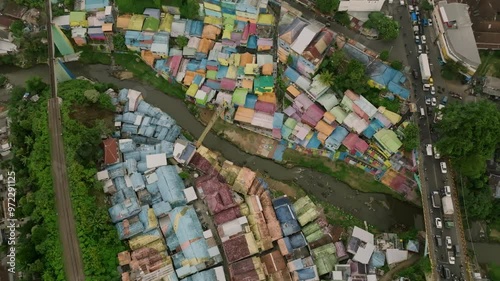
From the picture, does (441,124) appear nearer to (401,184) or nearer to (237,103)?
(401,184)

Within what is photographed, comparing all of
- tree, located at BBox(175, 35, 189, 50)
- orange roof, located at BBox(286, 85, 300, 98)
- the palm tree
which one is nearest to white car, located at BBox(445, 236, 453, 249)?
the palm tree

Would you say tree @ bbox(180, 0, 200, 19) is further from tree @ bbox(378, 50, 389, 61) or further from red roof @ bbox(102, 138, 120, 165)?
tree @ bbox(378, 50, 389, 61)

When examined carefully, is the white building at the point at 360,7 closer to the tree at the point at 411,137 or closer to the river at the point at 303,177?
the tree at the point at 411,137

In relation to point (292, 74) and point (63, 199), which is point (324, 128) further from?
point (63, 199)

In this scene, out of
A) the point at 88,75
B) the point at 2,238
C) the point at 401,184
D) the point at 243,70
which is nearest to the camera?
the point at 2,238

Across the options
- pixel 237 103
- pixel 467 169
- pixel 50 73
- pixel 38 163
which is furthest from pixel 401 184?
pixel 50 73

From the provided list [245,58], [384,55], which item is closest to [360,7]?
[384,55]

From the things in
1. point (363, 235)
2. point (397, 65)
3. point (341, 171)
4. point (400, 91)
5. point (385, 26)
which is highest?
point (385, 26)
